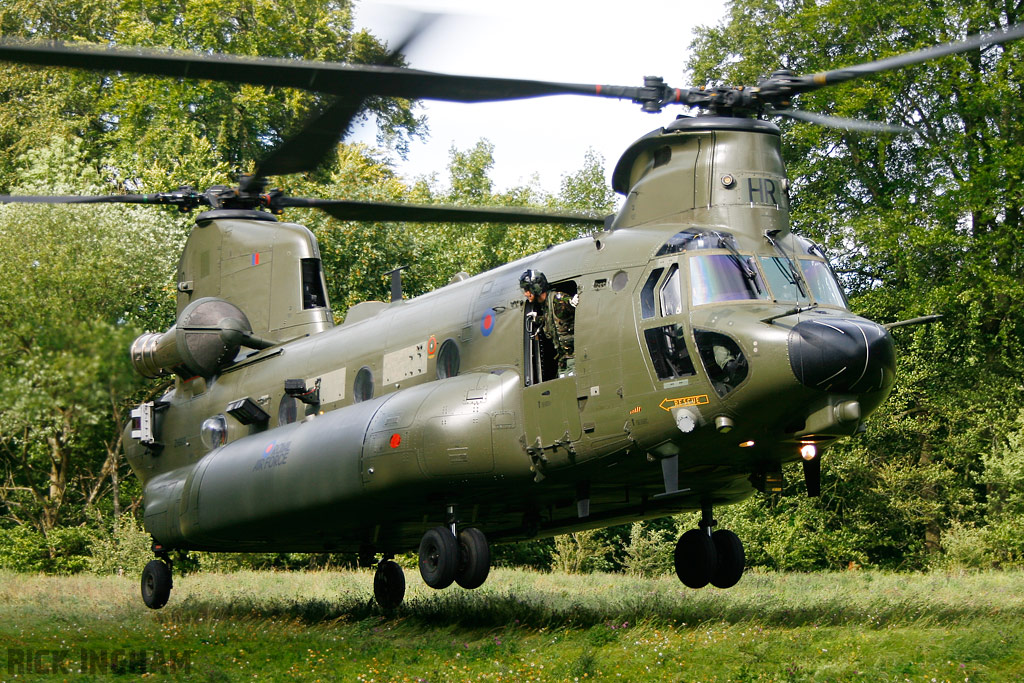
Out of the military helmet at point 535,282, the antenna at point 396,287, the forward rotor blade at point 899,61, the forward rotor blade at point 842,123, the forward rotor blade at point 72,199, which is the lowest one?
the military helmet at point 535,282

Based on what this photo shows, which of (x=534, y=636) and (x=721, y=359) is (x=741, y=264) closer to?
(x=721, y=359)

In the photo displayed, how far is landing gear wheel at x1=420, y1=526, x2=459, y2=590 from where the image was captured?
42.7 ft

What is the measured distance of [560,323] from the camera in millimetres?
12789

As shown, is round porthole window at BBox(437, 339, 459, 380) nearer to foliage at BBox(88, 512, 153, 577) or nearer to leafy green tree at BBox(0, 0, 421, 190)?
foliage at BBox(88, 512, 153, 577)

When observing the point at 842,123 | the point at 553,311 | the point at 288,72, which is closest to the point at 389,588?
the point at 553,311

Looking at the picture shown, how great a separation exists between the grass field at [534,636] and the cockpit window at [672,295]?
3.75 meters

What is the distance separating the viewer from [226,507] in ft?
50.2

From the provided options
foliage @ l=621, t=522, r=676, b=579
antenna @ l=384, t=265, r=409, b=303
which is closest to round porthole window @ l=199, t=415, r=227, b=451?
antenna @ l=384, t=265, r=409, b=303

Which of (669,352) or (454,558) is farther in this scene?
(454,558)

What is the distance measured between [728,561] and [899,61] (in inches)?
245

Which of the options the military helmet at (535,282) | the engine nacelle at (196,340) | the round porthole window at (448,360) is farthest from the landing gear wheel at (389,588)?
the military helmet at (535,282)

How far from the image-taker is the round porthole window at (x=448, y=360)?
1394cm

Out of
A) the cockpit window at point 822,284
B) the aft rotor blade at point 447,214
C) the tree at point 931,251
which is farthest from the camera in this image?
the tree at point 931,251

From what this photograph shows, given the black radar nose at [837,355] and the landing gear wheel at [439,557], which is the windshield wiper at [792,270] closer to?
the black radar nose at [837,355]
